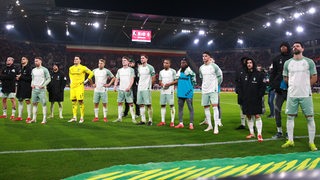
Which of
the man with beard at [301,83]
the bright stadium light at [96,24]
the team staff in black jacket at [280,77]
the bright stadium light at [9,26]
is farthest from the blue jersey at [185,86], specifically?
the bright stadium light at [9,26]

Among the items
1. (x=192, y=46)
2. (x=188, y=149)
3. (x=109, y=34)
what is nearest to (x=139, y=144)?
(x=188, y=149)

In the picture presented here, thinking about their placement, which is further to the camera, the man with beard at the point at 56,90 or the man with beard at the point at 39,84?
the man with beard at the point at 56,90

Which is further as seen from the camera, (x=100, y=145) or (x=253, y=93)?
(x=253, y=93)

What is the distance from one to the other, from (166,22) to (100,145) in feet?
113

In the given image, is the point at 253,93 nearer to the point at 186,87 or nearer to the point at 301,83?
the point at 301,83

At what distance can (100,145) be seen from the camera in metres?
6.27

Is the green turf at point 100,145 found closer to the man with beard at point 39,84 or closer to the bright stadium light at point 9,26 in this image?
the man with beard at point 39,84

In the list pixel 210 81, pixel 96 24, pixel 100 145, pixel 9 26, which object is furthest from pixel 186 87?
pixel 9 26

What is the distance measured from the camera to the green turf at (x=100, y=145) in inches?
178

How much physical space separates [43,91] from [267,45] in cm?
4936

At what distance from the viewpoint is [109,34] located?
146ft

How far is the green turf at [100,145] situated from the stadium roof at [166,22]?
19.3 metres

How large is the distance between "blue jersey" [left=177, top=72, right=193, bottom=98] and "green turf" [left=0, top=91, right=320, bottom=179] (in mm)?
1016

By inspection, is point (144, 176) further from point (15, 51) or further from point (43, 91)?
point (15, 51)
